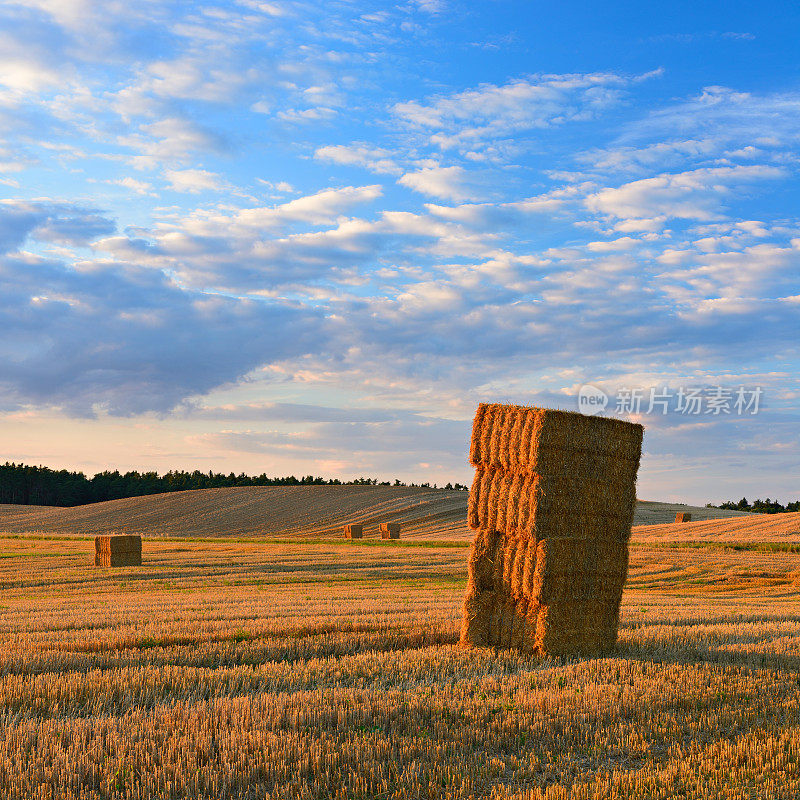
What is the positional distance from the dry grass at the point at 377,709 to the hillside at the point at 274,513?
4917 cm

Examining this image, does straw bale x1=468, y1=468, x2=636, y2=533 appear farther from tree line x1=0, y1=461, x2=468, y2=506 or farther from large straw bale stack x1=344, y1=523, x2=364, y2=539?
tree line x1=0, y1=461, x2=468, y2=506

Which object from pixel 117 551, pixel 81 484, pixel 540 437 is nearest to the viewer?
pixel 540 437

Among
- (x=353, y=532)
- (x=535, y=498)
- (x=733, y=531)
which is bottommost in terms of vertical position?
(x=353, y=532)

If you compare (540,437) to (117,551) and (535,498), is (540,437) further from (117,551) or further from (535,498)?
(117,551)

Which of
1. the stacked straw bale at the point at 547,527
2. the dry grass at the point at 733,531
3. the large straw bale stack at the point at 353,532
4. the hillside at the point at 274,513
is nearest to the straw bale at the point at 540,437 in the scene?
the stacked straw bale at the point at 547,527

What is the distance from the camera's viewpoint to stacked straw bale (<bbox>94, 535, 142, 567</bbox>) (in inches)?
1299

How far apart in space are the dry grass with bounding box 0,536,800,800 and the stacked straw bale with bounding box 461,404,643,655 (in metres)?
0.62

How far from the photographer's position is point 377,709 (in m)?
7.83

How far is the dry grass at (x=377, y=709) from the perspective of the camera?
Answer: 247 inches

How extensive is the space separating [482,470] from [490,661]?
2898 millimetres

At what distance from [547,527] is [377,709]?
182 inches

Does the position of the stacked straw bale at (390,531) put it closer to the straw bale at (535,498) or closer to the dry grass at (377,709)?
the dry grass at (377,709)

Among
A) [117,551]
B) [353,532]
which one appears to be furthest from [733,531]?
[117,551]

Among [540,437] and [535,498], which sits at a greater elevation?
[540,437]
